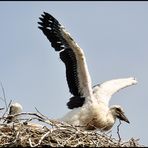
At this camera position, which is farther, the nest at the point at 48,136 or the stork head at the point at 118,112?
the stork head at the point at 118,112

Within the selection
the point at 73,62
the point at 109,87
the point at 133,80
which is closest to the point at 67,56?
the point at 73,62

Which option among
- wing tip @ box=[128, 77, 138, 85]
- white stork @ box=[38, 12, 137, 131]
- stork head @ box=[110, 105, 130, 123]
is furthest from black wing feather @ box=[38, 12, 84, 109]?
wing tip @ box=[128, 77, 138, 85]

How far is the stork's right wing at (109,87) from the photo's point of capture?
35.6 feet

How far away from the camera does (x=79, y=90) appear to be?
10.7 meters

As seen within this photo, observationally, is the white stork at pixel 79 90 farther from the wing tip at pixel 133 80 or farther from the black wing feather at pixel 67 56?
the wing tip at pixel 133 80

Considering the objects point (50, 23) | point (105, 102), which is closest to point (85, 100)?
point (105, 102)

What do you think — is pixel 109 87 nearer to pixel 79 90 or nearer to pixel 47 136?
pixel 79 90

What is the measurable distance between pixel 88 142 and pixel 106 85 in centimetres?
335

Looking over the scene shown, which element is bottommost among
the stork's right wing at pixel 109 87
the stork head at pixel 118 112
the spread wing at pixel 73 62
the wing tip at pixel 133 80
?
the stork head at pixel 118 112

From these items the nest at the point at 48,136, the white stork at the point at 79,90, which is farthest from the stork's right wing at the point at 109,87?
the nest at the point at 48,136

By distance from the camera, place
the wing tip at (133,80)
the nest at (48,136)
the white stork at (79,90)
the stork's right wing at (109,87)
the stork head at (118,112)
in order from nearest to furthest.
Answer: the nest at (48,136), the white stork at (79,90), the stork head at (118,112), the stork's right wing at (109,87), the wing tip at (133,80)

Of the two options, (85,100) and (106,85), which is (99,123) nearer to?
(85,100)

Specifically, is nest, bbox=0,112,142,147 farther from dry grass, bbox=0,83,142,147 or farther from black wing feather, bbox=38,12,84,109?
black wing feather, bbox=38,12,84,109

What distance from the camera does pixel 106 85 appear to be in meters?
11.4
